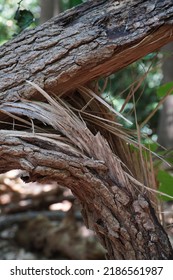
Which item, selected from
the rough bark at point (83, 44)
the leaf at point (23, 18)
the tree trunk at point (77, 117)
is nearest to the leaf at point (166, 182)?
the tree trunk at point (77, 117)

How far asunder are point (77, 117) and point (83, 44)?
0.16m

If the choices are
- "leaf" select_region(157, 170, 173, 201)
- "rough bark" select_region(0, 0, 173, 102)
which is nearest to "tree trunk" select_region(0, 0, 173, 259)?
"rough bark" select_region(0, 0, 173, 102)

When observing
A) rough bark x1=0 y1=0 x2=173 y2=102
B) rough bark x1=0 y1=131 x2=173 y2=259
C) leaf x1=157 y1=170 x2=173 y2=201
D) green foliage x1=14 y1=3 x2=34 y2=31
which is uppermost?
green foliage x1=14 y1=3 x2=34 y2=31

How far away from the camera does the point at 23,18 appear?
3.77 ft

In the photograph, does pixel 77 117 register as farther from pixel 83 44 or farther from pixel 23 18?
pixel 23 18

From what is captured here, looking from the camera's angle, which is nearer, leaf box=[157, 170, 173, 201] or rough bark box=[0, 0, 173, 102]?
rough bark box=[0, 0, 173, 102]

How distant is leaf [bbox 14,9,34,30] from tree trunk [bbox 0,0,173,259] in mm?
269

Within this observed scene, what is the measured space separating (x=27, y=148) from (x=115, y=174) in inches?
7.5

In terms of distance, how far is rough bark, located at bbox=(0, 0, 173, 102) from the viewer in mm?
807

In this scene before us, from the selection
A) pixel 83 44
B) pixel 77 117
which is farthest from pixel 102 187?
pixel 83 44

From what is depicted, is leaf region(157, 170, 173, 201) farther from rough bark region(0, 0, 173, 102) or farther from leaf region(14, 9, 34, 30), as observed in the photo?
leaf region(14, 9, 34, 30)

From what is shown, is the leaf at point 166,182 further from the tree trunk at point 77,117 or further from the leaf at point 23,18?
the leaf at point 23,18

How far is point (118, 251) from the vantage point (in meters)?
0.89

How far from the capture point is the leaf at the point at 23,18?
44.8 inches
